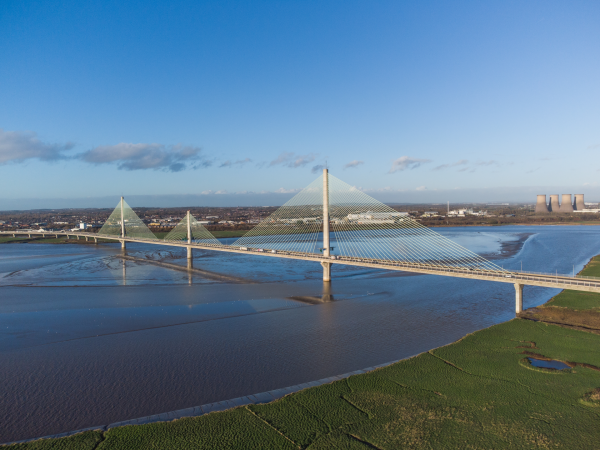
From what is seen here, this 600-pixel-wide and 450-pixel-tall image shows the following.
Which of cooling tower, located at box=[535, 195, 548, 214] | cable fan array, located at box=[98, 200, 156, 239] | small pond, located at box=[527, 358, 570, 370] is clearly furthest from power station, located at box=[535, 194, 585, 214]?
small pond, located at box=[527, 358, 570, 370]

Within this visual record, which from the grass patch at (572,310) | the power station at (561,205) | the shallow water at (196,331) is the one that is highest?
the power station at (561,205)

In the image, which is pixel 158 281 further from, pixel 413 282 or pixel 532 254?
pixel 532 254

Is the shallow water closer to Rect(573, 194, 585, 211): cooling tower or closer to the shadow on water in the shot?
the shadow on water

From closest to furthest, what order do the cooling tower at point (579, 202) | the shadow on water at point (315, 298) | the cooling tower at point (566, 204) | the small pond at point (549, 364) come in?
the small pond at point (549, 364) → the shadow on water at point (315, 298) → the cooling tower at point (566, 204) → the cooling tower at point (579, 202)

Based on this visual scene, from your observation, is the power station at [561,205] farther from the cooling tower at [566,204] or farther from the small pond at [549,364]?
the small pond at [549,364]

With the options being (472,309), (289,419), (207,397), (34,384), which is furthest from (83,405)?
(472,309)

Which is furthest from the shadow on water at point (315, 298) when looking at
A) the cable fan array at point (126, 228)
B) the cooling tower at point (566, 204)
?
the cooling tower at point (566, 204)

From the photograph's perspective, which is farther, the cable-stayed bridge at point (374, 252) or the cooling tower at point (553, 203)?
the cooling tower at point (553, 203)
